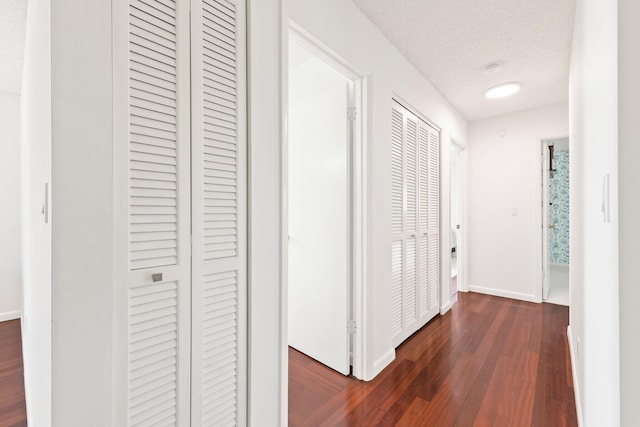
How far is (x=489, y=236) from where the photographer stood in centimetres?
423

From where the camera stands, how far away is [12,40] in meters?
2.25

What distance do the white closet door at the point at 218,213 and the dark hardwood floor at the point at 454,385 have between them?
758mm

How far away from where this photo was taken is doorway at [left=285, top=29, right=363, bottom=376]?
2.10 m

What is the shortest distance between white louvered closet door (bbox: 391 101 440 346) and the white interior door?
1.79 ft

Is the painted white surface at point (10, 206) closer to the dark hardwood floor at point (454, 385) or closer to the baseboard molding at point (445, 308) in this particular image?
the dark hardwood floor at point (454, 385)

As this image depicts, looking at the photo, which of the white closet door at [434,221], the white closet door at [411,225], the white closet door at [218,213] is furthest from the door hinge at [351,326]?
the white closet door at [434,221]

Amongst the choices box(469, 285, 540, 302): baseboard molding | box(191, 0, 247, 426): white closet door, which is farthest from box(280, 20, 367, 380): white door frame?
box(469, 285, 540, 302): baseboard molding

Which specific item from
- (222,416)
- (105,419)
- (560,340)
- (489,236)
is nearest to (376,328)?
(222,416)

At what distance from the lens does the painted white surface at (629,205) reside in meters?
0.58

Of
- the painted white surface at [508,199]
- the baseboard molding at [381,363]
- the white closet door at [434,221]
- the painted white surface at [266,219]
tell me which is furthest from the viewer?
the painted white surface at [508,199]

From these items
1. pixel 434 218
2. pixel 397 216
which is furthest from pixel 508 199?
pixel 397 216

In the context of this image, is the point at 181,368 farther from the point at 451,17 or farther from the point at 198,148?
the point at 451,17

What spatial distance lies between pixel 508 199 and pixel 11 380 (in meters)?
5.39

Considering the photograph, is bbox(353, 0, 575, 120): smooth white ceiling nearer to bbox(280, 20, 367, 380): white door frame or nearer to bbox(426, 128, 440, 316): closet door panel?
bbox(280, 20, 367, 380): white door frame
